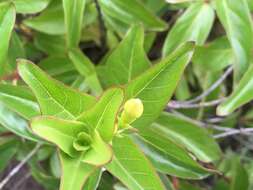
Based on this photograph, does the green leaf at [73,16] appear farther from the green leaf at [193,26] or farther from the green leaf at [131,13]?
the green leaf at [193,26]

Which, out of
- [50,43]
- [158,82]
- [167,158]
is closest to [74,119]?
[158,82]

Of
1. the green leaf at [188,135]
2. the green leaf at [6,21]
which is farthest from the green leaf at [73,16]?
the green leaf at [188,135]

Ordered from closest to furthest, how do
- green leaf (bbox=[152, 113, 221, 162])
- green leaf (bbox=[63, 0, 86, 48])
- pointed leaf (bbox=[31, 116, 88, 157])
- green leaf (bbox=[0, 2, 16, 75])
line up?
1. pointed leaf (bbox=[31, 116, 88, 157])
2. green leaf (bbox=[0, 2, 16, 75])
3. green leaf (bbox=[63, 0, 86, 48])
4. green leaf (bbox=[152, 113, 221, 162])

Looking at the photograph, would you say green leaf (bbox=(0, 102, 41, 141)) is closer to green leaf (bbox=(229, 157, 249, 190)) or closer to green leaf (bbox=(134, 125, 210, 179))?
green leaf (bbox=(134, 125, 210, 179))

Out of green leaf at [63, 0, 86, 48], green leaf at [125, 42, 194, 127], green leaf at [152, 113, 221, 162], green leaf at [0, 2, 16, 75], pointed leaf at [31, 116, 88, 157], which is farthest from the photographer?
green leaf at [152, 113, 221, 162]

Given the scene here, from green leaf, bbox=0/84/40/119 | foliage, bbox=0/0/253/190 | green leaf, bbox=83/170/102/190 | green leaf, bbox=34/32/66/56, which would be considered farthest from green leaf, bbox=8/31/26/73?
green leaf, bbox=83/170/102/190

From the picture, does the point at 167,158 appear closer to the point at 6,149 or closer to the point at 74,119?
the point at 74,119

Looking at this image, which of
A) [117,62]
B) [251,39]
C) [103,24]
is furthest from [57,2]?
[251,39]
